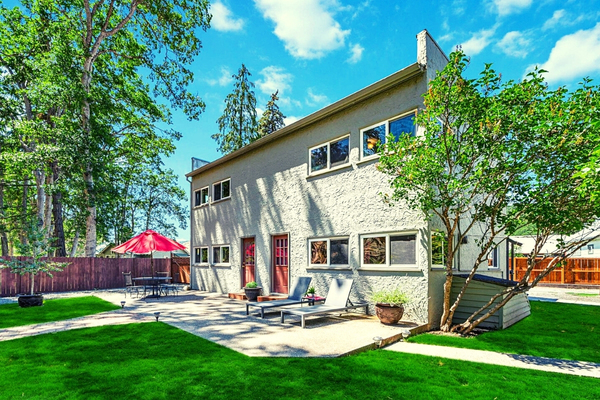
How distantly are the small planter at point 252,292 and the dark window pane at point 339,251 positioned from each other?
10.9ft

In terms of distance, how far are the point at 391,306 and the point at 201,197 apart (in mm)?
12786

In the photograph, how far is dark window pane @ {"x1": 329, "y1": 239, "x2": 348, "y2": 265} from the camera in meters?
9.56

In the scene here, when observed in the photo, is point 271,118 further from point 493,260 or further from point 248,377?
point 248,377

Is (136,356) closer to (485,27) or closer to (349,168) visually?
(349,168)

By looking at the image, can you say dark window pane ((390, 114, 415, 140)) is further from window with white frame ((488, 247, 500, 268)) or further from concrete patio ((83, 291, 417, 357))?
window with white frame ((488, 247, 500, 268))

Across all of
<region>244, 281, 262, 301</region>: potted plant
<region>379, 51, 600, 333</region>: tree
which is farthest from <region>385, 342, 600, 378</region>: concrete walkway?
<region>244, 281, 262, 301</region>: potted plant

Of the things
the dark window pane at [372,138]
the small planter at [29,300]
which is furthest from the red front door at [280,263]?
the small planter at [29,300]

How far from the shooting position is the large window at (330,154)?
981 cm

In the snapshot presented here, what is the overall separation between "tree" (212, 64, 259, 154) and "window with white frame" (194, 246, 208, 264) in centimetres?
1132

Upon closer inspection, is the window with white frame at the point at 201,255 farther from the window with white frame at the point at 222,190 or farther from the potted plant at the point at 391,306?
the potted plant at the point at 391,306

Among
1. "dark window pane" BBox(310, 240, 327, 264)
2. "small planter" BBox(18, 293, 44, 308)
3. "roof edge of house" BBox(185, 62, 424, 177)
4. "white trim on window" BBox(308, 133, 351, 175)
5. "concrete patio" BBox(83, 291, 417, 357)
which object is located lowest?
"small planter" BBox(18, 293, 44, 308)

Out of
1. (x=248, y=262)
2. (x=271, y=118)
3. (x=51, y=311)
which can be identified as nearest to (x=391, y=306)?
(x=248, y=262)

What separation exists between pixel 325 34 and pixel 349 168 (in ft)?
24.5

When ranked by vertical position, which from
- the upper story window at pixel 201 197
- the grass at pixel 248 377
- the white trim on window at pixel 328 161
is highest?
the white trim on window at pixel 328 161
